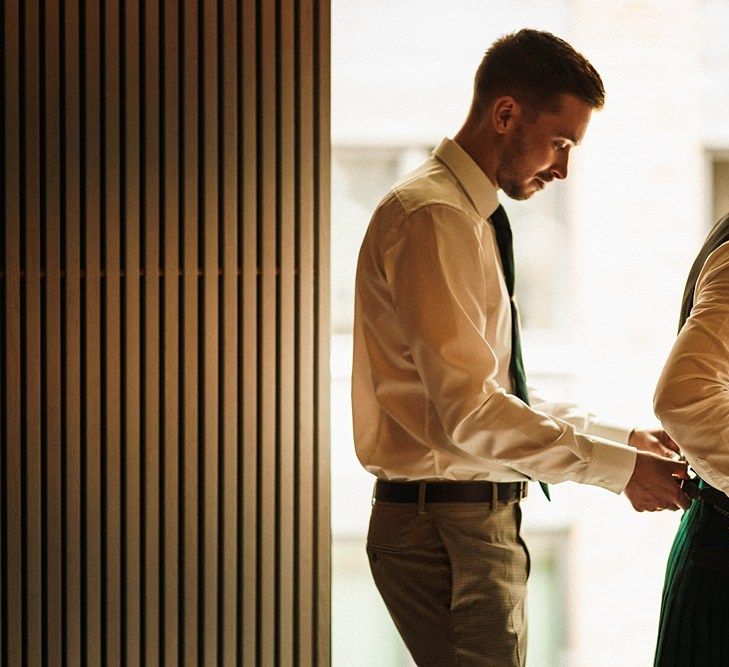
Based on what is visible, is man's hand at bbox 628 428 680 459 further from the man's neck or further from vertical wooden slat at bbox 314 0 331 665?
vertical wooden slat at bbox 314 0 331 665

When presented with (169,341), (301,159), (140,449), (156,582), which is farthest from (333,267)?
(156,582)

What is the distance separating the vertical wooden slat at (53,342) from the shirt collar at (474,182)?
1229 mm

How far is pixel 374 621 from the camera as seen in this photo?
9.81 feet

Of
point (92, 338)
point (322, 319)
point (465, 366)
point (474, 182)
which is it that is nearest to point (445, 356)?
point (465, 366)

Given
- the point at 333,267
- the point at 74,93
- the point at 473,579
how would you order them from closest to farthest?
the point at 473,579
the point at 74,93
the point at 333,267

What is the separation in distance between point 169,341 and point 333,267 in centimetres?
61

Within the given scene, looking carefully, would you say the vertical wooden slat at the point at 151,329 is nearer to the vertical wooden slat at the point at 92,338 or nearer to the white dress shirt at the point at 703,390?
the vertical wooden slat at the point at 92,338

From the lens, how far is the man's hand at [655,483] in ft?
5.92

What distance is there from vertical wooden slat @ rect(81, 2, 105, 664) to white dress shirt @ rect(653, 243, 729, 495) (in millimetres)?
1675

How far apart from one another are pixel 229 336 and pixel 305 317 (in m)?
0.23

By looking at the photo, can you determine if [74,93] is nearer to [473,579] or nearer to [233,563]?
[233,563]

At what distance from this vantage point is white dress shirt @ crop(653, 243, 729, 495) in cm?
152

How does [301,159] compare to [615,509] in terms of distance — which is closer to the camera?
[301,159]

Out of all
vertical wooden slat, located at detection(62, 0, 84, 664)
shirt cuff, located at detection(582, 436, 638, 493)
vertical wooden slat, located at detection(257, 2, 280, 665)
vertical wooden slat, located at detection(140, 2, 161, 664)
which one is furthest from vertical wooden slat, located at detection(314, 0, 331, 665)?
shirt cuff, located at detection(582, 436, 638, 493)
